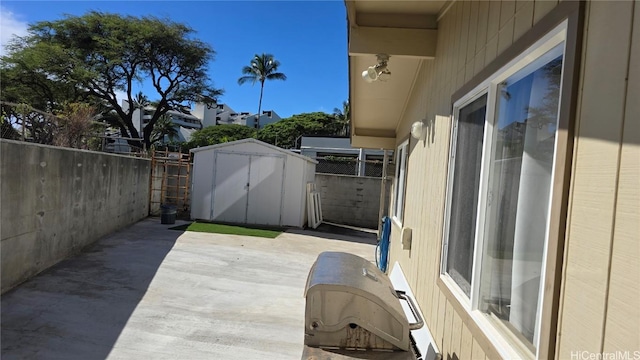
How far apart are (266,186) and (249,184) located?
568 millimetres

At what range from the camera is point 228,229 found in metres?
10.5

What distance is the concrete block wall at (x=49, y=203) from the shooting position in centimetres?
463

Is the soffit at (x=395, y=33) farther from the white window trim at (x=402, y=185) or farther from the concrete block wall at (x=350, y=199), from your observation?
the concrete block wall at (x=350, y=199)

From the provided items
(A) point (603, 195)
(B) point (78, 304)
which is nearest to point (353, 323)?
(A) point (603, 195)

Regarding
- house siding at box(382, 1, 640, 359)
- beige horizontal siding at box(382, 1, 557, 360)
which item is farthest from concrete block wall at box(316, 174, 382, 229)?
house siding at box(382, 1, 640, 359)

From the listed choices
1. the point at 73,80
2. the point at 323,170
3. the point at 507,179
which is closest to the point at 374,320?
the point at 507,179

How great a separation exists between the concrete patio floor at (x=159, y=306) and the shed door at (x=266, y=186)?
4241 millimetres

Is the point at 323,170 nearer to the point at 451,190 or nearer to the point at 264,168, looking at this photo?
the point at 264,168

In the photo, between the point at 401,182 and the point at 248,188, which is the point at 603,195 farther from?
the point at 248,188

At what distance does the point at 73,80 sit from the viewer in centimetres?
2142

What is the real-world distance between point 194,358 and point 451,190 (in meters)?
2.77

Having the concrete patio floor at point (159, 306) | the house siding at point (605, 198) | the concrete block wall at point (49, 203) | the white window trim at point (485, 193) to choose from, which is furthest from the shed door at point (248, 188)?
the house siding at point (605, 198)

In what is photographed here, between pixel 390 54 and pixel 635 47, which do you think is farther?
pixel 390 54

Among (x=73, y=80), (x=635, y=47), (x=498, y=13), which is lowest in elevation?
(x=635, y=47)
